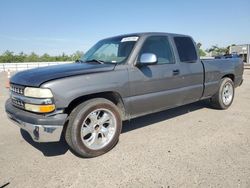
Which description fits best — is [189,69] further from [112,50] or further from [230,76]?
[230,76]

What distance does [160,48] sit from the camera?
175 inches

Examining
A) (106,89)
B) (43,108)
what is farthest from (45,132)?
(106,89)

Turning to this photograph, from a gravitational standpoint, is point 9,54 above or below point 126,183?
above

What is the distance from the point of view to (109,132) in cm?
367

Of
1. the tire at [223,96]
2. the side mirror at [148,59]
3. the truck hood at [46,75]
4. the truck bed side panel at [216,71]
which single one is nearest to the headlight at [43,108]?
the truck hood at [46,75]

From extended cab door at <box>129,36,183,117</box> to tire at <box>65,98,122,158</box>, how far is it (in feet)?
1.44

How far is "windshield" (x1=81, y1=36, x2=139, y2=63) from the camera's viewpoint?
159 inches

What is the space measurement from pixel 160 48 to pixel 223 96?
99.8 inches

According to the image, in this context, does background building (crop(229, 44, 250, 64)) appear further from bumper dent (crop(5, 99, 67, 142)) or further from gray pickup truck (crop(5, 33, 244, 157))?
bumper dent (crop(5, 99, 67, 142))

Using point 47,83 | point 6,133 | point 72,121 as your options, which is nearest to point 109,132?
point 72,121

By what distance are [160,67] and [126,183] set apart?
2213mm

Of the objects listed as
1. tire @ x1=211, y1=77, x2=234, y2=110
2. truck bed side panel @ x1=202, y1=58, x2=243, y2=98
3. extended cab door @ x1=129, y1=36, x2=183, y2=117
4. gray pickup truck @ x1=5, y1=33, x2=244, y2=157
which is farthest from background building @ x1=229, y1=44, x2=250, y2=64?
extended cab door @ x1=129, y1=36, x2=183, y2=117

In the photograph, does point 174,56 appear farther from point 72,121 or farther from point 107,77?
point 72,121

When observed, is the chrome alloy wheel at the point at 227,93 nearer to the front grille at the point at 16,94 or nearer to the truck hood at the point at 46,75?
the truck hood at the point at 46,75
